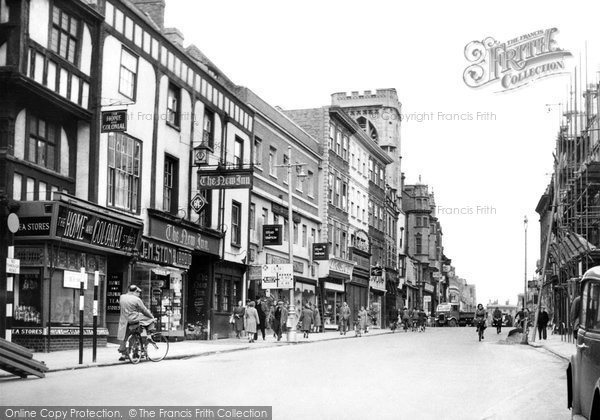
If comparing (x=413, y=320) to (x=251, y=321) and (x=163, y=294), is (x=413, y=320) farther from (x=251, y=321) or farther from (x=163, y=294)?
(x=163, y=294)

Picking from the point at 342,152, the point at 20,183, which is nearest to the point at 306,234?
the point at 342,152

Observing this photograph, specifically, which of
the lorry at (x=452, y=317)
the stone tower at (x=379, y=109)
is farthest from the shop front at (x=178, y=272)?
the lorry at (x=452, y=317)

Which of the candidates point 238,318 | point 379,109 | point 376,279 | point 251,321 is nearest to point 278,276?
point 251,321

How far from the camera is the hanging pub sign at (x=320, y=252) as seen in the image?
4609 centimetres

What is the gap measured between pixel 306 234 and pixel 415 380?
1249 inches

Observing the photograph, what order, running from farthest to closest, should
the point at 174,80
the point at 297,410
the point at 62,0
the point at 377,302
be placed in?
the point at 377,302
the point at 174,80
the point at 62,0
the point at 297,410

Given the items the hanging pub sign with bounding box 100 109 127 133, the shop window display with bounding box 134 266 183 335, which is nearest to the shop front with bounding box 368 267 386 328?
the shop window display with bounding box 134 266 183 335

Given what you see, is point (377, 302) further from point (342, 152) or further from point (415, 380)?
point (415, 380)

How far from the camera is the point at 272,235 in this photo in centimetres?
3719

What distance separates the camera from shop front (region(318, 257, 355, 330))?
4928cm

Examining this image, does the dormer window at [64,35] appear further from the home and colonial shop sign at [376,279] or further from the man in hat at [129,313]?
the home and colonial shop sign at [376,279]

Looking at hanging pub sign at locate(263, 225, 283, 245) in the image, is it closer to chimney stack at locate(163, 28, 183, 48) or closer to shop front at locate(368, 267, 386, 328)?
chimney stack at locate(163, 28, 183, 48)

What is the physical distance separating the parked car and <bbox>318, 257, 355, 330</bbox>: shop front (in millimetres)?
39651

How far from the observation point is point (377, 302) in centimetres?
6650
